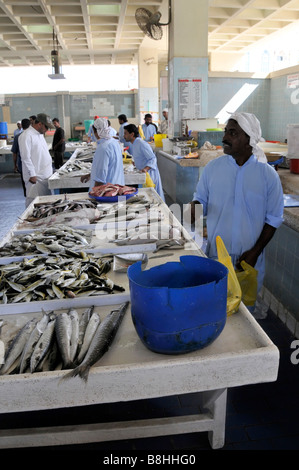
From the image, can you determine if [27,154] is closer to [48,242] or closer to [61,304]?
[48,242]

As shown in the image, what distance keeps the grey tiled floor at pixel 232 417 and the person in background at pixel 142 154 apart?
14.3 feet

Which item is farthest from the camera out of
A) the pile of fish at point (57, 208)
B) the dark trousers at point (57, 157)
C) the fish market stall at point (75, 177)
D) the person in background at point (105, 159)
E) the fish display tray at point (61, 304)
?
the dark trousers at point (57, 157)

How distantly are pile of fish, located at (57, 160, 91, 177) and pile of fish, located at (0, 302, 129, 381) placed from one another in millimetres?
4453

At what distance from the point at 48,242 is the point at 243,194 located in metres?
1.51

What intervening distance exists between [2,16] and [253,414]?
13322 mm

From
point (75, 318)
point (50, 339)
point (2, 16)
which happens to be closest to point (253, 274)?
point (75, 318)

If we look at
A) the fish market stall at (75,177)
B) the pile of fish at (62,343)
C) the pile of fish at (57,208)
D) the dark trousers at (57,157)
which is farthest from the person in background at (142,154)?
the dark trousers at (57,157)

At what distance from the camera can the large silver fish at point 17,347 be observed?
1.57 meters

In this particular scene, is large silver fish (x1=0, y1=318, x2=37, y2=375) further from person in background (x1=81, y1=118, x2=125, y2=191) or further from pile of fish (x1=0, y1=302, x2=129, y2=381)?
person in background (x1=81, y1=118, x2=125, y2=191)

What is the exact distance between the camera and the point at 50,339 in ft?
5.44

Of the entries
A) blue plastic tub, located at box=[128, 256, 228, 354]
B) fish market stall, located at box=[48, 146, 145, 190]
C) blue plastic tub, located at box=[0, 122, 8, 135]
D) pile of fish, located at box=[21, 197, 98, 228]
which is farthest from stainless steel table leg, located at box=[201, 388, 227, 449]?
blue plastic tub, located at box=[0, 122, 8, 135]

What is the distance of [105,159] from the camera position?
504 cm

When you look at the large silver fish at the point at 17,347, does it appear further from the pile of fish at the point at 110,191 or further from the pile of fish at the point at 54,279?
the pile of fish at the point at 110,191

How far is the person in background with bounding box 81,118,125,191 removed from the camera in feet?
16.6
